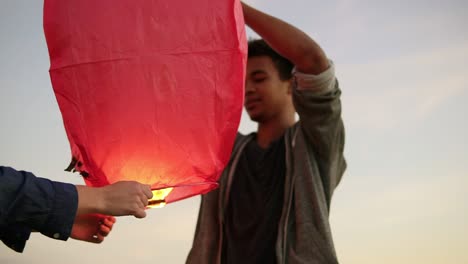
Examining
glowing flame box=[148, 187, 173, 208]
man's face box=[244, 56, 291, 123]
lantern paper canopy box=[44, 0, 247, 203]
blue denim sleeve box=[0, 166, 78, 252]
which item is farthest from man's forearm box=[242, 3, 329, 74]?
blue denim sleeve box=[0, 166, 78, 252]

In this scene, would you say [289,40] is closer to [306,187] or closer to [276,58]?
[276,58]

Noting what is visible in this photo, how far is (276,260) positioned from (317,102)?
59cm

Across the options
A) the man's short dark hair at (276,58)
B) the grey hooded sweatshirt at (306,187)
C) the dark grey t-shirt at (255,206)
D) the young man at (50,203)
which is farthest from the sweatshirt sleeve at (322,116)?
the young man at (50,203)

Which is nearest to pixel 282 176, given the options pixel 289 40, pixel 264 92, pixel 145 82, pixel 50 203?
pixel 264 92

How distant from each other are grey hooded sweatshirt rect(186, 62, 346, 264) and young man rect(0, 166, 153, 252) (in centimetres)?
78

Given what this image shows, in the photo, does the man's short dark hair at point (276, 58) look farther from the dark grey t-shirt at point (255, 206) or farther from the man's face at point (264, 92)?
the dark grey t-shirt at point (255, 206)

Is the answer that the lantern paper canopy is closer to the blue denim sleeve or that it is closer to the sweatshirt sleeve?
the blue denim sleeve

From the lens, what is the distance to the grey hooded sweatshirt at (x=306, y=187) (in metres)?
2.00

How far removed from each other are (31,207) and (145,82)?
1.31 ft

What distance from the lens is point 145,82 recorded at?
1400 mm

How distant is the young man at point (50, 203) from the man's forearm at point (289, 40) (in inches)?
34.1

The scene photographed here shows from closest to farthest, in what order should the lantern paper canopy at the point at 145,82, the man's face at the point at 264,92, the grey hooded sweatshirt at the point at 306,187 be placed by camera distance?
1. the lantern paper canopy at the point at 145,82
2. the grey hooded sweatshirt at the point at 306,187
3. the man's face at the point at 264,92

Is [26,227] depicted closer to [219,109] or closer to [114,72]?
[114,72]

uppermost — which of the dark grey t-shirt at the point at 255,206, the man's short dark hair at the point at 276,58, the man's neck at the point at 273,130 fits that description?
the man's short dark hair at the point at 276,58
